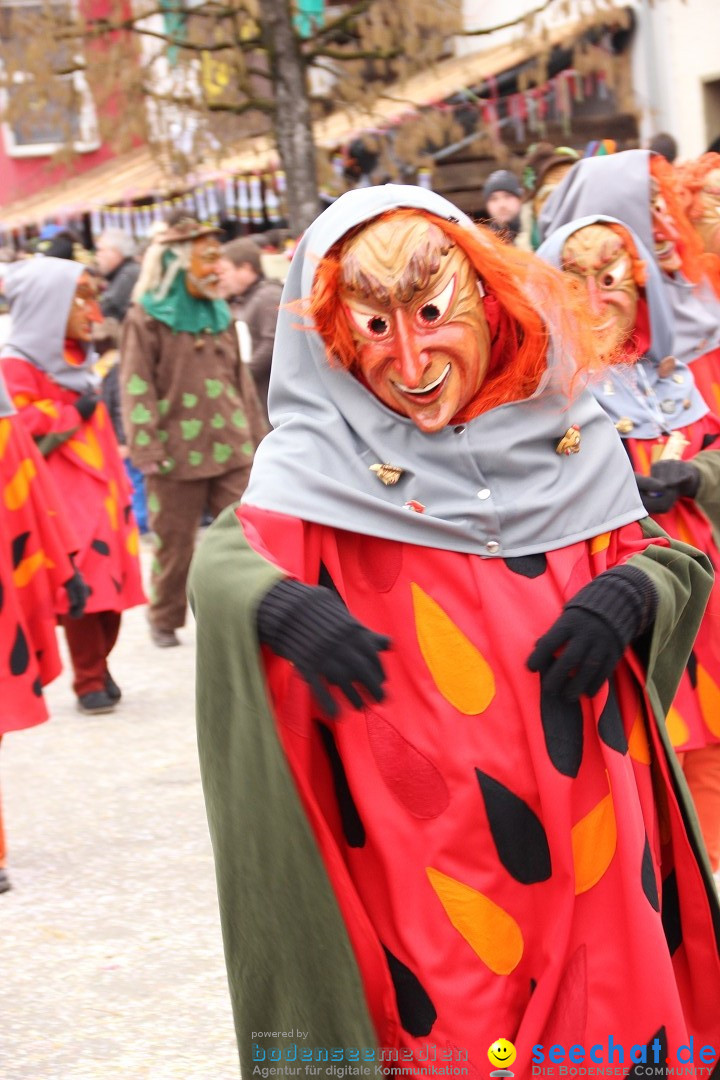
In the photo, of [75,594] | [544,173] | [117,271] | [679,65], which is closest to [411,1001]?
[75,594]

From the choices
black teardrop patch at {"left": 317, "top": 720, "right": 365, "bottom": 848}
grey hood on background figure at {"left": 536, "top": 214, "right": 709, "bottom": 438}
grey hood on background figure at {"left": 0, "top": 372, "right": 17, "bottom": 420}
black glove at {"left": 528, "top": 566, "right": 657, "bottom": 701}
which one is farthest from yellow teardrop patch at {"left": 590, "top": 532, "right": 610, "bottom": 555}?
grey hood on background figure at {"left": 0, "top": 372, "right": 17, "bottom": 420}

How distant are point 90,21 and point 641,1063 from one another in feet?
29.6

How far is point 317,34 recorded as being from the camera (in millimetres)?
10055

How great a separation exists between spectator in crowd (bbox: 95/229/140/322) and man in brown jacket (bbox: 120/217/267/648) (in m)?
3.31

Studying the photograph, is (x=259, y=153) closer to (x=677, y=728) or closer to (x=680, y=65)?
(x=680, y=65)

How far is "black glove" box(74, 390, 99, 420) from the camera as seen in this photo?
6664 mm

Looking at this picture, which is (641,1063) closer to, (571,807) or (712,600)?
(571,807)

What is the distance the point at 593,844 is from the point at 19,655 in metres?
2.67

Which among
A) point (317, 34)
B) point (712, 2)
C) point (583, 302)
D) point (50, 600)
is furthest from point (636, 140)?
point (583, 302)

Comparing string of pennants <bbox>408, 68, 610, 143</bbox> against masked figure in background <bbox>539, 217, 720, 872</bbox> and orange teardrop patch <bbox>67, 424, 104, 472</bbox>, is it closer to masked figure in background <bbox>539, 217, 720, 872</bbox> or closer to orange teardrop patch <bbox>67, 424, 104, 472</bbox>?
orange teardrop patch <bbox>67, 424, 104, 472</bbox>

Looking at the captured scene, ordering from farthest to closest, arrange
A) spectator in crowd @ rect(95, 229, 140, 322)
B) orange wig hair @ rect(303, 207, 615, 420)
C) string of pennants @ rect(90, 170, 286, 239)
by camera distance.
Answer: string of pennants @ rect(90, 170, 286, 239) → spectator in crowd @ rect(95, 229, 140, 322) → orange wig hair @ rect(303, 207, 615, 420)

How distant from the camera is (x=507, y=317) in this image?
8.77ft

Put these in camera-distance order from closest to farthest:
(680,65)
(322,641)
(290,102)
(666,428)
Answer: (322,641)
(666,428)
(290,102)
(680,65)

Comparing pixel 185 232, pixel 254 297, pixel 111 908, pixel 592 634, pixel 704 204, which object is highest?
pixel 185 232
